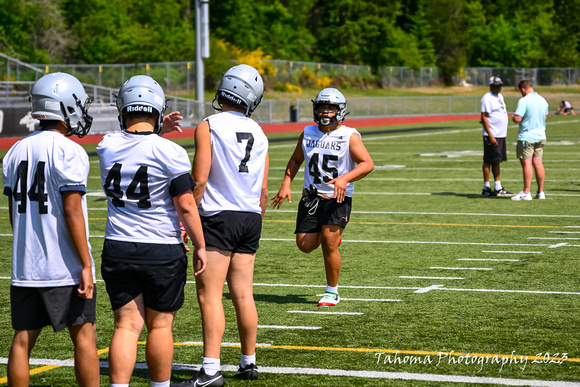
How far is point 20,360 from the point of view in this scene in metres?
4.50

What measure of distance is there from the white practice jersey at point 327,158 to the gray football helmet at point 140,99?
3.04 meters

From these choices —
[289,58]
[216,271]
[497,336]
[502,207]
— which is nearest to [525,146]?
[502,207]

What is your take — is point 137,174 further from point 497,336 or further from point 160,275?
point 497,336

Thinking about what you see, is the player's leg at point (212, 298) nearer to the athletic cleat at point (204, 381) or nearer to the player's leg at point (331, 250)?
the athletic cleat at point (204, 381)

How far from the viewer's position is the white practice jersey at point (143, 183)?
4.68m

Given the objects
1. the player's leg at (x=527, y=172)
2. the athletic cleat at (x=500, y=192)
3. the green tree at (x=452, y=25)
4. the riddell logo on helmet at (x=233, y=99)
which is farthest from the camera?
the green tree at (x=452, y=25)

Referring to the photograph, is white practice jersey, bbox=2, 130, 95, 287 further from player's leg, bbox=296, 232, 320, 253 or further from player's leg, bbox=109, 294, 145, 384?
player's leg, bbox=296, 232, 320, 253

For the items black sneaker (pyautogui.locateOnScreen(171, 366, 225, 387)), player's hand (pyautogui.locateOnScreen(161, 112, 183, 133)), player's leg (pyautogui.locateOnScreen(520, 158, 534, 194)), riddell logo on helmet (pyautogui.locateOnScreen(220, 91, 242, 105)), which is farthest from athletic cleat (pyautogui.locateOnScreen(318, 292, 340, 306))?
player's leg (pyautogui.locateOnScreen(520, 158, 534, 194))

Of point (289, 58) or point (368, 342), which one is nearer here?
point (368, 342)

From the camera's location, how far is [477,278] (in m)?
8.74

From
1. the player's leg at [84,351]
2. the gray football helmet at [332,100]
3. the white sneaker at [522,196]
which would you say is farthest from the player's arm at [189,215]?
the white sneaker at [522,196]

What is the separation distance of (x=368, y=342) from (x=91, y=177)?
14.0 m

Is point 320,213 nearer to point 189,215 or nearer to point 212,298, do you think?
point 212,298

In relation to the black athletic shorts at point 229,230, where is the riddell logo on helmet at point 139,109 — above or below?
above
